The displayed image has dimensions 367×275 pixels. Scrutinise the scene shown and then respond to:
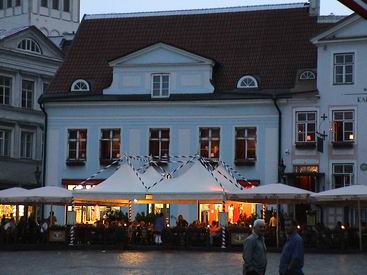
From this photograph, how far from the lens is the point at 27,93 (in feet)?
175

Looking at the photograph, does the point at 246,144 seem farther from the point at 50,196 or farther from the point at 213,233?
the point at 50,196

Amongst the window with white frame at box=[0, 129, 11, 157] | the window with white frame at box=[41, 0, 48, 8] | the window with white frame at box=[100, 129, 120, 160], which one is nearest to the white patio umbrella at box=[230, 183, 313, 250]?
the window with white frame at box=[100, 129, 120, 160]

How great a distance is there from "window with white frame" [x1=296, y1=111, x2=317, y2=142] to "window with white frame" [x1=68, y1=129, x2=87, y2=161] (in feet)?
32.0

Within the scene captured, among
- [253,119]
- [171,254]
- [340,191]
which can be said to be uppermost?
[253,119]

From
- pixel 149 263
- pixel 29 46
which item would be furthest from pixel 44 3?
pixel 149 263

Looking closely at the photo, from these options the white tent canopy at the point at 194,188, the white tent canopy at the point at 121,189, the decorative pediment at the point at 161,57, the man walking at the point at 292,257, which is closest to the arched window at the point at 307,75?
the decorative pediment at the point at 161,57

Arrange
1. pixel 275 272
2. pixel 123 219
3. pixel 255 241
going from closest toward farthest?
1. pixel 255 241
2. pixel 275 272
3. pixel 123 219

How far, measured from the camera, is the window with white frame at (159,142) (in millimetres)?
43875

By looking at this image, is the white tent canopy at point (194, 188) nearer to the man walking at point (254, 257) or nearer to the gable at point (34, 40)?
the gable at point (34, 40)

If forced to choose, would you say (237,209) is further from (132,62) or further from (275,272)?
(275,272)

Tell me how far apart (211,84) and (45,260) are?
18.4 metres

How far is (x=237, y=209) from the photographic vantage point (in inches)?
1694

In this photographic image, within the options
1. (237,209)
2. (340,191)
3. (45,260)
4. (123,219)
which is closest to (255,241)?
(45,260)

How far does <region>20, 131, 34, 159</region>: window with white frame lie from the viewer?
5306cm
